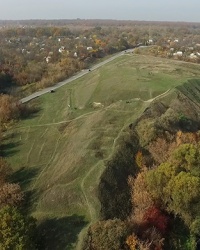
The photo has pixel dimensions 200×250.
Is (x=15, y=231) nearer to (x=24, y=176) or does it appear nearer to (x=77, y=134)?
(x=24, y=176)

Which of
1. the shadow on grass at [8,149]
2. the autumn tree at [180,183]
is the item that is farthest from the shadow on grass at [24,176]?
the autumn tree at [180,183]

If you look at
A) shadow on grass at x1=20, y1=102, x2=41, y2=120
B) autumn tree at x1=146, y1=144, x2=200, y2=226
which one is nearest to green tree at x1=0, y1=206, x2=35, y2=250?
autumn tree at x1=146, y1=144, x2=200, y2=226

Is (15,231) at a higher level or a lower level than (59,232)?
higher

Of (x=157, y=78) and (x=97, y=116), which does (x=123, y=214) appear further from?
(x=157, y=78)

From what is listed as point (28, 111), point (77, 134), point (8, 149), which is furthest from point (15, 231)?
point (28, 111)

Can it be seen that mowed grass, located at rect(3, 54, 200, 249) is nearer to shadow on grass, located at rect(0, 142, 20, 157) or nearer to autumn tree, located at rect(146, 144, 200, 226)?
shadow on grass, located at rect(0, 142, 20, 157)

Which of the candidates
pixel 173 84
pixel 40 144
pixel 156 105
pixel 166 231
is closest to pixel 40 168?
pixel 40 144

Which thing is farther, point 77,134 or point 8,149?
point 8,149
